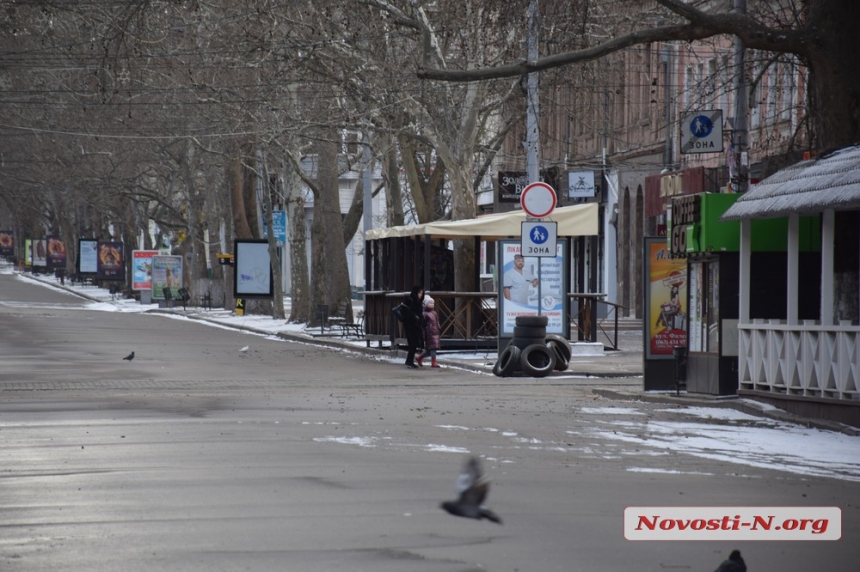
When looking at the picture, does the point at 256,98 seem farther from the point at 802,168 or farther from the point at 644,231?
the point at 802,168

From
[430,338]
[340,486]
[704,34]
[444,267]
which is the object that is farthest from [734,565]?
[444,267]

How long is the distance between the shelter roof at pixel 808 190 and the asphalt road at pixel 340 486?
274cm

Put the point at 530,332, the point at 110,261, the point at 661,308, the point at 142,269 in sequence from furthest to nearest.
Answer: the point at 110,261, the point at 142,269, the point at 530,332, the point at 661,308

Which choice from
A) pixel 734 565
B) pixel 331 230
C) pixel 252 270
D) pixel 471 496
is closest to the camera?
pixel 734 565

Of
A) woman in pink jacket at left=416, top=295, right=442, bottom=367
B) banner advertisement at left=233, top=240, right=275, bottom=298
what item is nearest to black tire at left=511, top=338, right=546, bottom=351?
woman in pink jacket at left=416, top=295, right=442, bottom=367

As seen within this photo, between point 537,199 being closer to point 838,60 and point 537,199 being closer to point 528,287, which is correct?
point 528,287

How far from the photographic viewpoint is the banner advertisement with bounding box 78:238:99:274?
333 feet

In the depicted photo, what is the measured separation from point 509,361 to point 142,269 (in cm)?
5574

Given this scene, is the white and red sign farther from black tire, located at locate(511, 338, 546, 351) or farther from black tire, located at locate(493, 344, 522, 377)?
black tire, located at locate(493, 344, 522, 377)

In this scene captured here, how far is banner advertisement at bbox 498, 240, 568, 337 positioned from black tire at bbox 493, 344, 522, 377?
2834 millimetres

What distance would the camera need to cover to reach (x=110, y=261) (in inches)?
3782

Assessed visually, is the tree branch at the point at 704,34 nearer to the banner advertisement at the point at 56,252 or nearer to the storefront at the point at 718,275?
the storefront at the point at 718,275

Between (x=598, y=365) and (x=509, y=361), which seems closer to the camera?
(x=509, y=361)

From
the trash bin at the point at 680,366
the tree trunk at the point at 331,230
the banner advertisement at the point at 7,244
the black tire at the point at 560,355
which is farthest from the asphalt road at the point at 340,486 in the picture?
the banner advertisement at the point at 7,244
